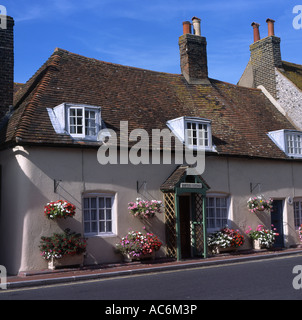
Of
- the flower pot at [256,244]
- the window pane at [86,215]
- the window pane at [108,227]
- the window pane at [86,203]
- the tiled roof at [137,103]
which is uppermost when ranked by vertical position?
the tiled roof at [137,103]

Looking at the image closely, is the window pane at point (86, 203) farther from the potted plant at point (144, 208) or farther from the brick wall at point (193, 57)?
the brick wall at point (193, 57)

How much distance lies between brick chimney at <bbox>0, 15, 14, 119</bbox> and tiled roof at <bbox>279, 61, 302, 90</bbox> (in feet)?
46.7

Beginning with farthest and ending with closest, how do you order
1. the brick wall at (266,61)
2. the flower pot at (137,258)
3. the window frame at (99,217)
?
the brick wall at (266,61), the flower pot at (137,258), the window frame at (99,217)

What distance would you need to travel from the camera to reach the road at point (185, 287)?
8.73 meters

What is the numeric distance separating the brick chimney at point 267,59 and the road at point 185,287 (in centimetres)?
1351

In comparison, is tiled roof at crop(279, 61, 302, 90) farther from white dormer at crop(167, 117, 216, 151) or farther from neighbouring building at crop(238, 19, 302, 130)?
white dormer at crop(167, 117, 216, 151)

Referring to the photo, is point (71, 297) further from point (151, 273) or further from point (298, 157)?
point (298, 157)

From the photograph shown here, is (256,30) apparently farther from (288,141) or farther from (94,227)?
(94,227)

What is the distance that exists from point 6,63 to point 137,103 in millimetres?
5287

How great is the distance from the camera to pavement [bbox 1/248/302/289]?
37.8 feet

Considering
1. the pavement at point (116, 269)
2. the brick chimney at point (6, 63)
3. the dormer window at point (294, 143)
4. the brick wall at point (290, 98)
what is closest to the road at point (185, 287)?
the pavement at point (116, 269)
